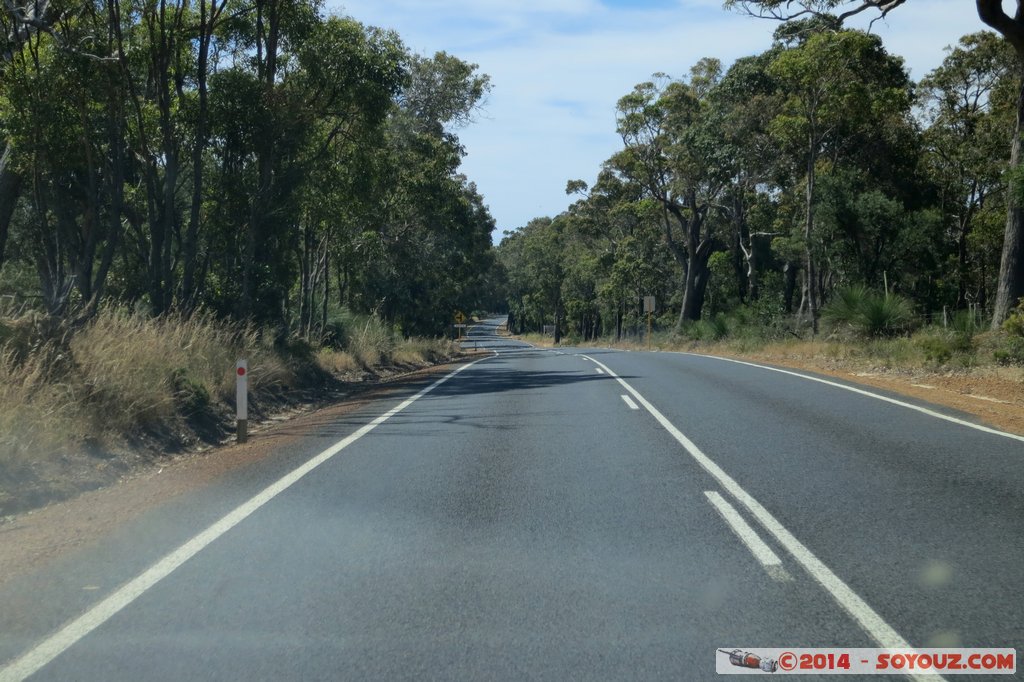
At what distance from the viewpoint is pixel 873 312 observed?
89.1 feet

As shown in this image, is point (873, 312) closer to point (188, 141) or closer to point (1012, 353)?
point (1012, 353)

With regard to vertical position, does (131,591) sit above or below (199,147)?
below

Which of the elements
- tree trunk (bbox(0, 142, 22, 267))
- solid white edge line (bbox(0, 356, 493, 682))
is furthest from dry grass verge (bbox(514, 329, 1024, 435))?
tree trunk (bbox(0, 142, 22, 267))

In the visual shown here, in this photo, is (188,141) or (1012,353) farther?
(188,141)

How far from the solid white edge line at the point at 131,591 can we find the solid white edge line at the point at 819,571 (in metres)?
4.14

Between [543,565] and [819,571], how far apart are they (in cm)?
178

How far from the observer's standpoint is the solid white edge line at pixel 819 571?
16.4 ft

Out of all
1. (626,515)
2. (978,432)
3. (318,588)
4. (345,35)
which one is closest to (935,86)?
(345,35)

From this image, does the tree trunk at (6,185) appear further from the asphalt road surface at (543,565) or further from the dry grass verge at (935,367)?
the dry grass verge at (935,367)

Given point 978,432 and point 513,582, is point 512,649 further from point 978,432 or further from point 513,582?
point 978,432

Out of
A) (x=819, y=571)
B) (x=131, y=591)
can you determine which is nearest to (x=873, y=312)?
(x=819, y=571)

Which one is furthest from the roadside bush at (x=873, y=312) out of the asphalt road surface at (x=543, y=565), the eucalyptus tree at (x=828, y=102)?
the asphalt road surface at (x=543, y=565)

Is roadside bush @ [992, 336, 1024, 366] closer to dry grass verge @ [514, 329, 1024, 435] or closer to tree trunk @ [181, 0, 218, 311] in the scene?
dry grass verge @ [514, 329, 1024, 435]

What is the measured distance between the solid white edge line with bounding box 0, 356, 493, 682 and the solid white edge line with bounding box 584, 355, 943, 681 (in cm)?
414
